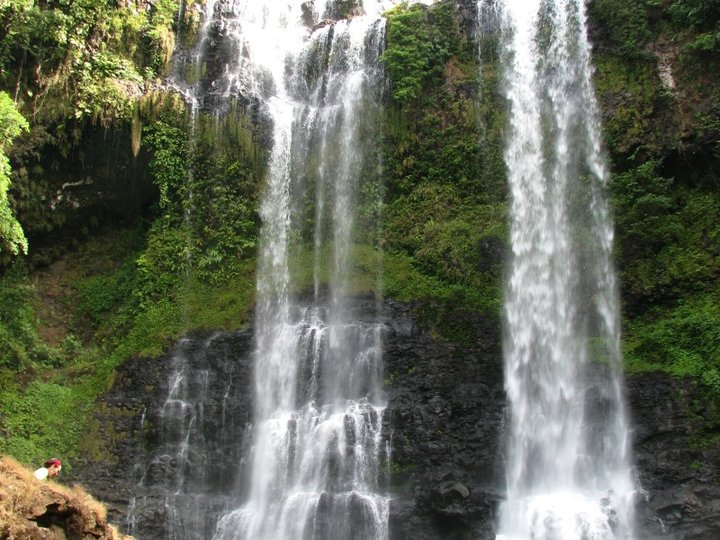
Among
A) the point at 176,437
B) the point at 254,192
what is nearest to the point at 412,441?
the point at 176,437

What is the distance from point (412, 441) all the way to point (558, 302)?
473 centimetres

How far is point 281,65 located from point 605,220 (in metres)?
11.3

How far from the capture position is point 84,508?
8.36 m

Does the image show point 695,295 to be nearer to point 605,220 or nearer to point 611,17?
point 605,220

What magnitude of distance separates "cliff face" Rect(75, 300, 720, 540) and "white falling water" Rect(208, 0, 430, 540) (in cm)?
48

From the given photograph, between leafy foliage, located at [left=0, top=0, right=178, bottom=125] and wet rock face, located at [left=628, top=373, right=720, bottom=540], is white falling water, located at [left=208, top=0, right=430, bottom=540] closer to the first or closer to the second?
leafy foliage, located at [left=0, top=0, right=178, bottom=125]

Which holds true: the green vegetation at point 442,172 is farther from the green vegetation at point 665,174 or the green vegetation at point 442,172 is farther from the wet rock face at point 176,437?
the wet rock face at point 176,437

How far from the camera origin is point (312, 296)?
58.0ft

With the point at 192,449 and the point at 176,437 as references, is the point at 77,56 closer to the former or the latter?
the point at 176,437

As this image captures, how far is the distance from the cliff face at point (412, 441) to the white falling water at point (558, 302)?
18.8 inches

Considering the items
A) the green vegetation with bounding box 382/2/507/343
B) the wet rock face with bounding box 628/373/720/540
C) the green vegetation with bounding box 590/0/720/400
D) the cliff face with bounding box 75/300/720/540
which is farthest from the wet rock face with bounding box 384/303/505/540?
the green vegetation with bounding box 590/0/720/400

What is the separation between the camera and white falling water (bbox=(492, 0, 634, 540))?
527 inches

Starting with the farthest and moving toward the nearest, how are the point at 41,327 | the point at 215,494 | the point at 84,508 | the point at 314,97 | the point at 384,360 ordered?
the point at 314,97 < the point at 41,327 < the point at 384,360 < the point at 215,494 < the point at 84,508

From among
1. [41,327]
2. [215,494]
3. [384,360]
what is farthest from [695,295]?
[41,327]
